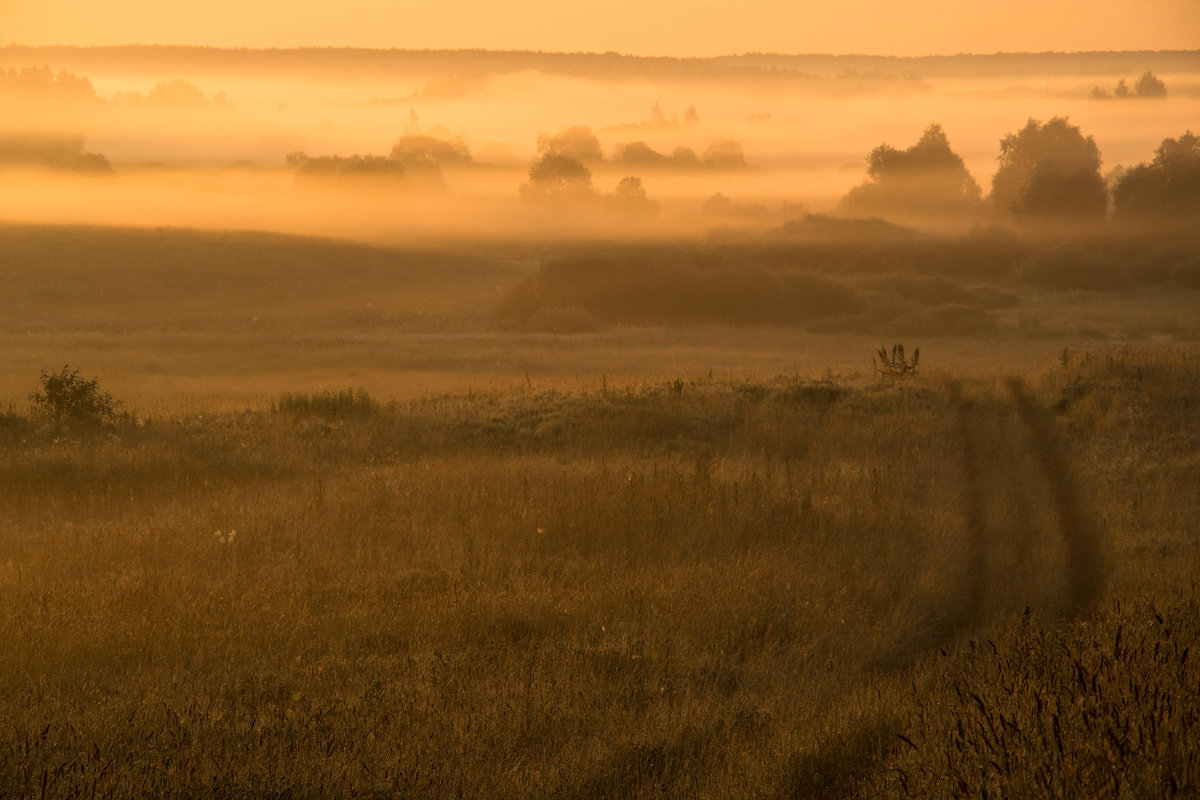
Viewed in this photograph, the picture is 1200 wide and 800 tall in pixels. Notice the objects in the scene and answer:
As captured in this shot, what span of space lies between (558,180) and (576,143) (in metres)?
26.3

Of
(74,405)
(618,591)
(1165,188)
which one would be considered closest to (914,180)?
(1165,188)

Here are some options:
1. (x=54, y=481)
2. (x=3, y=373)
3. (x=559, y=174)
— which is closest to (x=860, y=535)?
(x=54, y=481)

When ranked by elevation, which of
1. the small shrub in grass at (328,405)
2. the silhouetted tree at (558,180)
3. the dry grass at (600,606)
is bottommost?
the dry grass at (600,606)

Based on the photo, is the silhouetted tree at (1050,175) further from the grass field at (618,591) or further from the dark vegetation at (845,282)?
the grass field at (618,591)

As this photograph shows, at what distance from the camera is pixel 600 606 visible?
941 centimetres

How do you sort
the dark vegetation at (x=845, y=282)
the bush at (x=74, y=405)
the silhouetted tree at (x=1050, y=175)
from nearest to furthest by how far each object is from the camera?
the bush at (x=74, y=405) < the dark vegetation at (x=845, y=282) < the silhouetted tree at (x=1050, y=175)

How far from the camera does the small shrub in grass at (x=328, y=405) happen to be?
19312 mm

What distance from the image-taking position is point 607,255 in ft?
195

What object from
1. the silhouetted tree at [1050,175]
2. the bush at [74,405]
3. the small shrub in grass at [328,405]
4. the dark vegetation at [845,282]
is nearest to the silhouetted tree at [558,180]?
the dark vegetation at [845,282]

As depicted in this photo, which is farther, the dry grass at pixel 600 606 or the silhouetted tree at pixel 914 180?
the silhouetted tree at pixel 914 180

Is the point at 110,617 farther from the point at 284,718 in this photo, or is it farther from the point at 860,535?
the point at 860,535

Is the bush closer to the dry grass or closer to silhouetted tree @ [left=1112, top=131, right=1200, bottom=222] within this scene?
the dry grass

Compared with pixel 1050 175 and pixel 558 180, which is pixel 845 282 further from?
pixel 558 180

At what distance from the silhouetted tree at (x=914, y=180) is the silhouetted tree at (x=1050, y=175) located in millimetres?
5553
